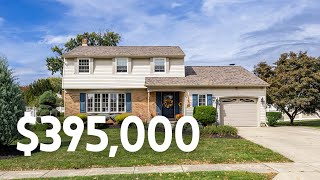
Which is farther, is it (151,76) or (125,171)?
(151,76)

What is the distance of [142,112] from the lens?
26.8 meters

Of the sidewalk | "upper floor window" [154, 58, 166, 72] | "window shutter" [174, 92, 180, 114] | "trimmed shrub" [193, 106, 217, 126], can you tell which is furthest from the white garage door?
the sidewalk

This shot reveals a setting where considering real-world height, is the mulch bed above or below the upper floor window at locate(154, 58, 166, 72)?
below

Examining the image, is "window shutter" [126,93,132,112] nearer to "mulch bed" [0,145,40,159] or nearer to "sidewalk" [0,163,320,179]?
"mulch bed" [0,145,40,159]

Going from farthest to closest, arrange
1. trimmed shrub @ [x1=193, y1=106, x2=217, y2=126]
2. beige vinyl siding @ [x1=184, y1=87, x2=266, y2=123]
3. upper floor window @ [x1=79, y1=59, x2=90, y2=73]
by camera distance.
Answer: upper floor window @ [x1=79, y1=59, x2=90, y2=73] → beige vinyl siding @ [x1=184, y1=87, x2=266, y2=123] → trimmed shrub @ [x1=193, y1=106, x2=217, y2=126]

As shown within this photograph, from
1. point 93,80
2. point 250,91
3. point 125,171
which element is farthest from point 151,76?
point 125,171

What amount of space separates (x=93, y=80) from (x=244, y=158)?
686 inches

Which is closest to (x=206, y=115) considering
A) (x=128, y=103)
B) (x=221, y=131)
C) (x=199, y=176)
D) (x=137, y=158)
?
(x=221, y=131)

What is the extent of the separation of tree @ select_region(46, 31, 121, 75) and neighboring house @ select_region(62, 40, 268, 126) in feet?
55.9

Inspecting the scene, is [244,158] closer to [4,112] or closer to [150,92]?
[4,112]

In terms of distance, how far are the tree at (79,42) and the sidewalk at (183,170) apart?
35.5m

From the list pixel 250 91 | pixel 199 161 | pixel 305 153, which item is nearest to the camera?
pixel 199 161

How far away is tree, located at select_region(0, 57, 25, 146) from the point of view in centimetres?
1230

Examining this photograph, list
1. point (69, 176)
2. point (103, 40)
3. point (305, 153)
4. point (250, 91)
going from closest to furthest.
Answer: point (69, 176), point (305, 153), point (250, 91), point (103, 40)
